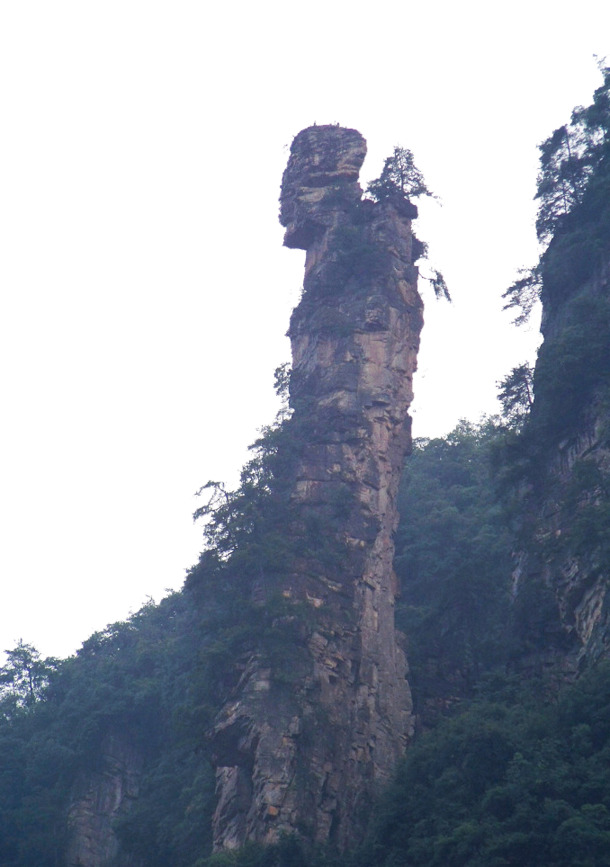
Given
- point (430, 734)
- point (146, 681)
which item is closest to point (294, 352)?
point (146, 681)

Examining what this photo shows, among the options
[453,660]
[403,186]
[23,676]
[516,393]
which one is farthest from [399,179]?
[23,676]

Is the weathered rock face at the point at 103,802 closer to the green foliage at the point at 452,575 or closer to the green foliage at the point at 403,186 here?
the green foliage at the point at 452,575

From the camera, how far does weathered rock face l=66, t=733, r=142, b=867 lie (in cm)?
3678

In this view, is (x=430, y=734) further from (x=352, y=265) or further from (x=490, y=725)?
(x=352, y=265)

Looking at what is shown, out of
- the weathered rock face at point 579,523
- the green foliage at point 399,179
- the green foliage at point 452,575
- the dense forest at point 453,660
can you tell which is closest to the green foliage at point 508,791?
the dense forest at point 453,660

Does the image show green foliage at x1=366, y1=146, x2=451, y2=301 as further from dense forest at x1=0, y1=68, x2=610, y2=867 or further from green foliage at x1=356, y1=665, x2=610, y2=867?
green foliage at x1=356, y1=665, x2=610, y2=867

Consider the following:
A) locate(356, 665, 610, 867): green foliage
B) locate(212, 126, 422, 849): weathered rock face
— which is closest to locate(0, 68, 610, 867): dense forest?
locate(356, 665, 610, 867): green foliage

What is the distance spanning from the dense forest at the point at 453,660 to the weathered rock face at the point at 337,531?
0.78 meters

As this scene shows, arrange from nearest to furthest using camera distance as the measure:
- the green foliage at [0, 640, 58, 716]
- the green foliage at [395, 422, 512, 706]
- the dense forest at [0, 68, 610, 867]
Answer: the dense forest at [0, 68, 610, 867]
the green foliage at [395, 422, 512, 706]
the green foliage at [0, 640, 58, 716]

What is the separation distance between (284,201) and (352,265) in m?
5.31

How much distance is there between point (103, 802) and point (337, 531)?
44.0 feet

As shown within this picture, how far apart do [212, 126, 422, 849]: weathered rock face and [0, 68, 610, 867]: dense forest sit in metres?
0.78

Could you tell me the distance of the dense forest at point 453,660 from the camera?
23.5 m

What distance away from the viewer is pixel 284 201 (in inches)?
1700
